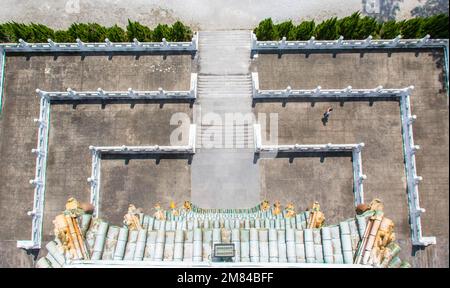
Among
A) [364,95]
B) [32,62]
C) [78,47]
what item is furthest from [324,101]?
[32,62]

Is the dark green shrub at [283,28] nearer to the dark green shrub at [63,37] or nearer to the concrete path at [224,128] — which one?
the concrete path at [224,128]

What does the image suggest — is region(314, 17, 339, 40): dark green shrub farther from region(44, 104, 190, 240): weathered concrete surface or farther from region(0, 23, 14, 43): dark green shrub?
region(0, 23, 14, 43): dark green shrub

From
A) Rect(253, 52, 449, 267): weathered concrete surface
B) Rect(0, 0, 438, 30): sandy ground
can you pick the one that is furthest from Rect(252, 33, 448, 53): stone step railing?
Rect(0, 0, 438, 30): sandy ground

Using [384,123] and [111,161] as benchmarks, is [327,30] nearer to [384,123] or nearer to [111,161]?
[384,123]

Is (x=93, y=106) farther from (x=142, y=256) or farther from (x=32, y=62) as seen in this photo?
(x=142, y=256)

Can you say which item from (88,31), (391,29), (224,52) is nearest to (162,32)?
(224,52)

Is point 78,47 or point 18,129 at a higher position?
point 78,47
